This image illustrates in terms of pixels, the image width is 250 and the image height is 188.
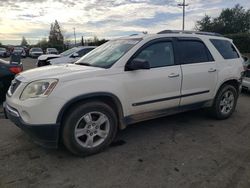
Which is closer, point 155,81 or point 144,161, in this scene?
point 144,161

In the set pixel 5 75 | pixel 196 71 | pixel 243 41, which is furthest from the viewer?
pixel 243 41

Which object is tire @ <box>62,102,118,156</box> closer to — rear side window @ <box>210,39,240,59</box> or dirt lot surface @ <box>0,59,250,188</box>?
dirt lot surface @ <box>0,59,250,188</box>

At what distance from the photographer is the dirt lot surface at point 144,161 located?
3.08 metres

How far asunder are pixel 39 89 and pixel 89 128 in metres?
0.90

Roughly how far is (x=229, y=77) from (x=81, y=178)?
3.77 m

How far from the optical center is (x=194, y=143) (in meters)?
4.20

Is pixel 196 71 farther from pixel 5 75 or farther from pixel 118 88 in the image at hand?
pixel 5 75

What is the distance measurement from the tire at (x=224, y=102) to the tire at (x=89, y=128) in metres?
2.45

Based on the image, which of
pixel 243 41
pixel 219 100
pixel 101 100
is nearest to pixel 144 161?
pixel 101 100

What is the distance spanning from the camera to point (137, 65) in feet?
12.6

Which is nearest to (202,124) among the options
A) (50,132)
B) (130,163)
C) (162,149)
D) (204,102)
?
(204,102)

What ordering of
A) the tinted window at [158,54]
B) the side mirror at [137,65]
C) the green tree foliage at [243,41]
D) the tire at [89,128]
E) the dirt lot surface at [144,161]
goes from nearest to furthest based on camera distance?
the dirt lot surface at [144,161] → the tire at [89,128] → the side mirror at [137,65] → the tinted window at [158,54] → the green tree foliage at [243,41]

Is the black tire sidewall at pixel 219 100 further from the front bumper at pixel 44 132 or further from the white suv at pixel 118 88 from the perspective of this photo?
the front bumper at pixel 44 132

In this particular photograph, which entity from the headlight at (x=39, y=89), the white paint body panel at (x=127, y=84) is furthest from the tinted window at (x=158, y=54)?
the headlight at (x=39, y=89)
